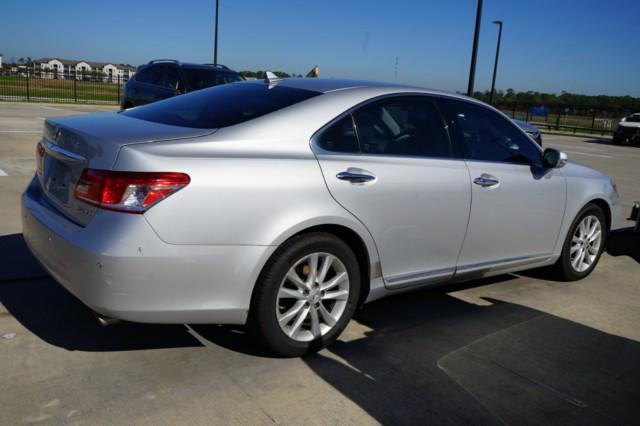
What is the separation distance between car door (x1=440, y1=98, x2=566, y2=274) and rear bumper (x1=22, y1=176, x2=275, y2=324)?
1.75 metres

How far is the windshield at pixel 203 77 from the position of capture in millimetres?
12267

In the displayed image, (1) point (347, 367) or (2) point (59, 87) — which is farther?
(2) point (59, 87)

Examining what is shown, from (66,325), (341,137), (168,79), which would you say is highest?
(168,79)

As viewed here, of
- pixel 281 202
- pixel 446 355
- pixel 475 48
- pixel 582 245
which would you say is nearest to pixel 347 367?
pixel 446 355

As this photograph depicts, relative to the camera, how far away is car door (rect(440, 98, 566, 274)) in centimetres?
421

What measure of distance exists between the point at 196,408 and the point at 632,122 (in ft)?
91.3

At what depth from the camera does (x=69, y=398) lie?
2.88m

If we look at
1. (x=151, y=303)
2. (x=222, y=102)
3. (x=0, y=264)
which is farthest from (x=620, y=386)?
(x=0, y=264)

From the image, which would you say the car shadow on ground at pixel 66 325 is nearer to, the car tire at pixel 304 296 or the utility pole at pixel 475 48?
the car tire at pixel 304 296

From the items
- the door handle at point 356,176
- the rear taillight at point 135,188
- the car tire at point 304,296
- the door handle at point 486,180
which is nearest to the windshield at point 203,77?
the door handle at point 486,180

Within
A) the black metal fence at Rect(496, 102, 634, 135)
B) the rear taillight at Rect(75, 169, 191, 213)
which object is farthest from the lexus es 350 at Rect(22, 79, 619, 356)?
the black metal fence at Rect(496, 102, 634, 135)

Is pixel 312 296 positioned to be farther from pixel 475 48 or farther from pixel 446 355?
pixel 475 48

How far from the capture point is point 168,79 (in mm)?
12352

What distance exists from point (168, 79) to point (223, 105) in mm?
9142
